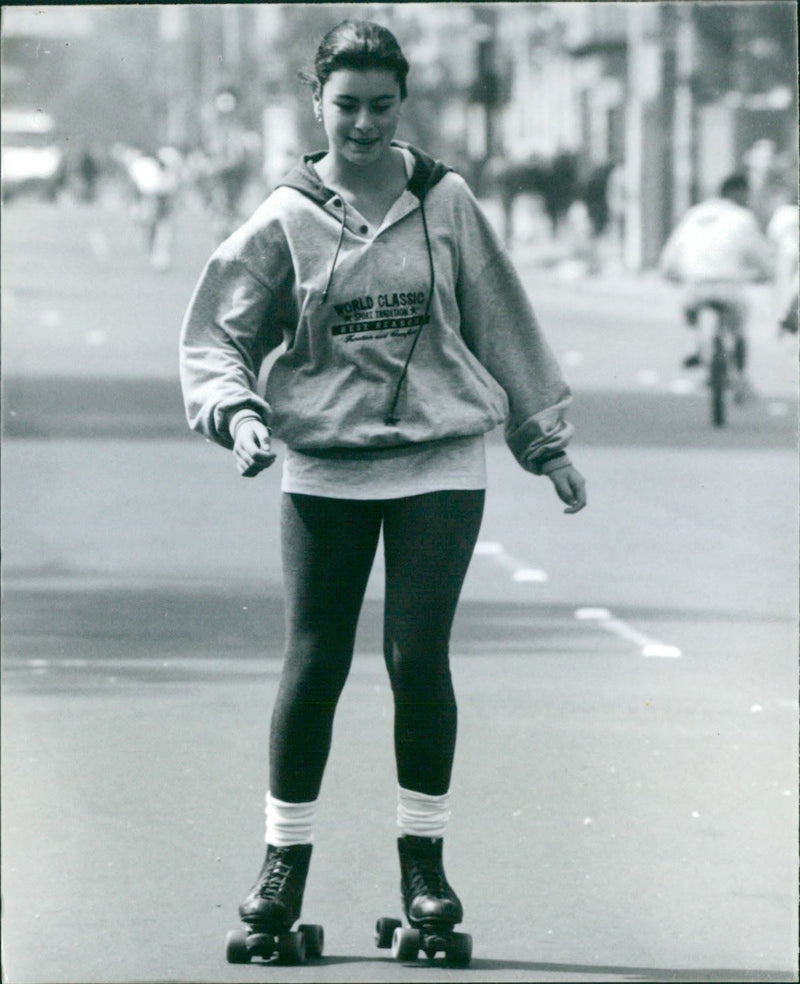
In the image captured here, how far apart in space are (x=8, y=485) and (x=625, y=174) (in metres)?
31.2

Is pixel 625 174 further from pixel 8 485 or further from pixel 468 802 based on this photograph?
pixel 468 802

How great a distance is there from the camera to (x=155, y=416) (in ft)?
58.0

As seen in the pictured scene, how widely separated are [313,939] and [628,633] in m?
4.40

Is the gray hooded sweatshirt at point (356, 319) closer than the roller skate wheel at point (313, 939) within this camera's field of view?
Yes

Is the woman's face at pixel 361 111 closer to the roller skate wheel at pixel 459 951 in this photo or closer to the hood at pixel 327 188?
the hood at pixel 327 188

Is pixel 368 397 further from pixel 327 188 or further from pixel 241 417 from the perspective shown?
pixel 327 188

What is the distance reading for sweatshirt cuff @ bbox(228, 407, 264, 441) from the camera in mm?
4705

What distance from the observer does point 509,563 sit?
1101 cm

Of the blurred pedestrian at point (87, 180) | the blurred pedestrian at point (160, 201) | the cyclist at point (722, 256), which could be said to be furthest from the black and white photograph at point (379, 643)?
the blurred pedestrian at point (87, 180)

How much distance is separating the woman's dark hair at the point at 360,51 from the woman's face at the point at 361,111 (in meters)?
0.01

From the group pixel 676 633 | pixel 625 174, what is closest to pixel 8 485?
pixel 676 633

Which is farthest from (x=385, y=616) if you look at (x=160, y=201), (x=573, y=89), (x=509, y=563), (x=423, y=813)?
(x=573, y=89)

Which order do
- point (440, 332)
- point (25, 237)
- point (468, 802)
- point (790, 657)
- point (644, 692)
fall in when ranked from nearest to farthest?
point (440, 332)
point (468, 802)
point (644, 692)
point (790, 657)
point (25, 237)

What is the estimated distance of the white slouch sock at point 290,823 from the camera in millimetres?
4922
